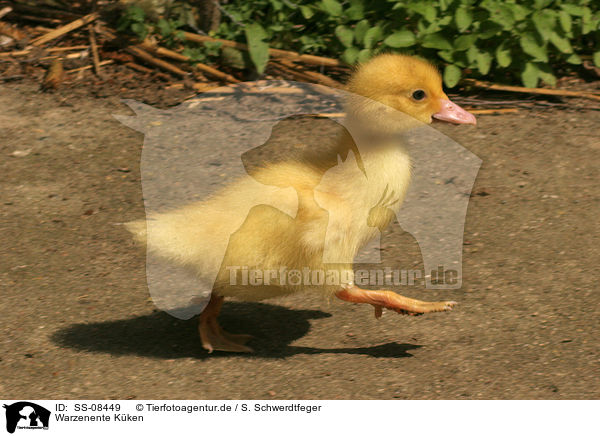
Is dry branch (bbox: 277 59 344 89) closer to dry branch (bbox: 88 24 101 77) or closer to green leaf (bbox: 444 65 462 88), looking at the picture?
green leaf (bbox: 444 65 462 88)

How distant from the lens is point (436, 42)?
6.76 meters

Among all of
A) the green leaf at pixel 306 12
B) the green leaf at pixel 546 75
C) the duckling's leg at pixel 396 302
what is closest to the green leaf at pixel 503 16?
the green leaf at pixel 546 75

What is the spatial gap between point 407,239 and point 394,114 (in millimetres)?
1494

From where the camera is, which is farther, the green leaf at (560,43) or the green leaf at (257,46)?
the green leaf at (257,46)

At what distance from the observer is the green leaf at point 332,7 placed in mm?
7117

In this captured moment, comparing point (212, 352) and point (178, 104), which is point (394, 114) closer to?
point (212, 352)

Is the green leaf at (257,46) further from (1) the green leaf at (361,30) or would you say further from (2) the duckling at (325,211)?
(2) the duckling at (325,211)

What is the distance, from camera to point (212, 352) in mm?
4410

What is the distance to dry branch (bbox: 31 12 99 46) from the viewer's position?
26.2 feet

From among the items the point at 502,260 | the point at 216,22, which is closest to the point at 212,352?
the point at 502,260

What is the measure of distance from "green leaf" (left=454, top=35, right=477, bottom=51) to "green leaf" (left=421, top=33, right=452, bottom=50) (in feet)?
0.22

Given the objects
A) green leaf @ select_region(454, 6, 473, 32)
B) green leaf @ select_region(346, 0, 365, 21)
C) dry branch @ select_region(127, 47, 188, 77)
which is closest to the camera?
green leaf @ select_region(454, 6, 473, 32)

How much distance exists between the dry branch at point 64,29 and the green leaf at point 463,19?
11.6ft
